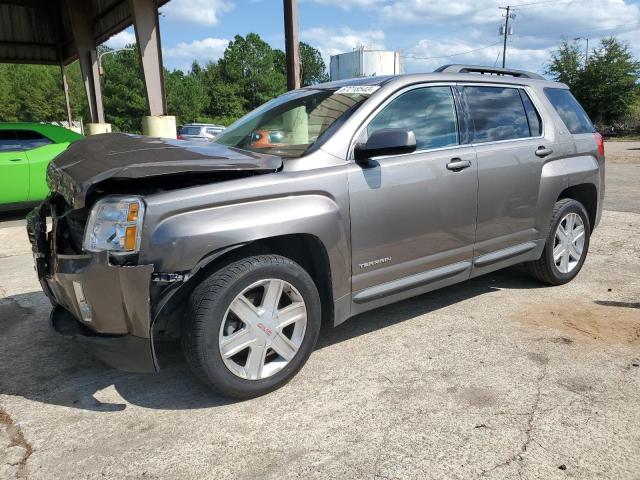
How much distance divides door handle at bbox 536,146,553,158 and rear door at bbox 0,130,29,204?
24.2 ft

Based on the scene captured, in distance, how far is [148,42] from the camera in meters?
12.2

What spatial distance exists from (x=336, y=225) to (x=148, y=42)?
1105cm

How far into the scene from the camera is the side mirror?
2973mm

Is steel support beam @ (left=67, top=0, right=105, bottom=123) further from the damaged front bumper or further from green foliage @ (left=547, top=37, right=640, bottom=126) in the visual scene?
green foliage @ (left=547, top=37, right=640, bottom=126)

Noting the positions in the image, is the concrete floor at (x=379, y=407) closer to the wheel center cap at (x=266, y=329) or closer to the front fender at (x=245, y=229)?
the wheel center cap at (x=266, y=329)

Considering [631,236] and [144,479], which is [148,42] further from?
[144,479]

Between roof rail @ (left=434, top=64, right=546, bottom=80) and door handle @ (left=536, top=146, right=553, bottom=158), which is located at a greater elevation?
roof rail @ (left=434, top=64, right=546, bottom=80)

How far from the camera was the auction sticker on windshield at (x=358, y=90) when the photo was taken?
Result: 3.37 m

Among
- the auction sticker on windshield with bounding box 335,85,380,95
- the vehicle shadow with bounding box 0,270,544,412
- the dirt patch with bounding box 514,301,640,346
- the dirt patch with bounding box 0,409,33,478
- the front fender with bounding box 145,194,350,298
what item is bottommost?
the dirt patch with bounding box 514,301,640,346

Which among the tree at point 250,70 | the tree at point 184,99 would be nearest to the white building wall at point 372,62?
the tree at point 184,99

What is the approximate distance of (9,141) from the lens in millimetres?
7996

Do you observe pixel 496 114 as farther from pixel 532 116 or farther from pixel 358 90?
pixel 358 90

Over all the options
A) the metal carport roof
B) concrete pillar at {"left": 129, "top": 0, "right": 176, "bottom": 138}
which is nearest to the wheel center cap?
concrete pillar at {"left": 129, "top": 0, "right": 176, "bottom": 138}

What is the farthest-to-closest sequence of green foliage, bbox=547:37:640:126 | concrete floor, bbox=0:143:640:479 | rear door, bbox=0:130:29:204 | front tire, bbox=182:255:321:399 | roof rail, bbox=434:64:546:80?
green foliage, bbox=547:37:640:126 < rear door, bbox=0:130:29:204 < roof rail, bbox=434:64:546:80 < front tire, bbox=182:255:321:399 < concrete floor, bbox=0:143:640:479
